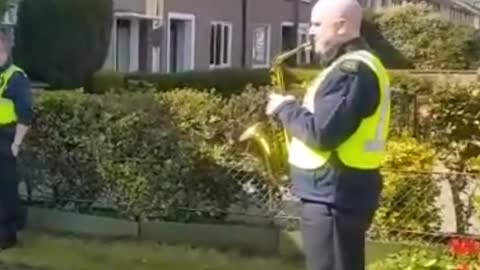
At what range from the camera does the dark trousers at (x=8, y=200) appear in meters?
8.38

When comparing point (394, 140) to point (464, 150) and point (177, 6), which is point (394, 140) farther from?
point (177, 6)

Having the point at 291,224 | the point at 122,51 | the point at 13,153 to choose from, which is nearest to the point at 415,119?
the point at 291,224

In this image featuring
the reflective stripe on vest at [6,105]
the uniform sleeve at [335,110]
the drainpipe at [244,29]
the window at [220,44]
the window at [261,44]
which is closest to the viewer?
the uniform sleeve at [335,110]

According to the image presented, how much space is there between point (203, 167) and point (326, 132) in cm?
347

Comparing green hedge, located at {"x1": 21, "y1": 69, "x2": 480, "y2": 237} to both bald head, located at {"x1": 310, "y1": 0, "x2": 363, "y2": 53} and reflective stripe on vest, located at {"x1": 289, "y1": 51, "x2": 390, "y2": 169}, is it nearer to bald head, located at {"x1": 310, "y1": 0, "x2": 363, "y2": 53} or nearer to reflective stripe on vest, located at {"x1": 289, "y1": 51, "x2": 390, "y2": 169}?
reflective stripe on vest, located at {"x1": 289, "y1": 51, "x2": 390, "y2": 169}

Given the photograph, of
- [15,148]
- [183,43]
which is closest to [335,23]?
[15,148]

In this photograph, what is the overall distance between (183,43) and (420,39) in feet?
21.3

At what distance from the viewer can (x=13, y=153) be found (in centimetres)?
838

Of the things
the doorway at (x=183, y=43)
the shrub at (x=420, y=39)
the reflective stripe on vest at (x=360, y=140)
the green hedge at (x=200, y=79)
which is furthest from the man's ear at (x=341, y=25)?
the doorway at (x=183, y=43)

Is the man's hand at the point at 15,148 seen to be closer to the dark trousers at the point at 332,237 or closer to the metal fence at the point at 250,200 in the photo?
the metal fence at the point at 250,200

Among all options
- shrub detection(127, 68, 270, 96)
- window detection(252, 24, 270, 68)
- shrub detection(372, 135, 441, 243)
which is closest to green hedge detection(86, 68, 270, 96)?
shrub detection(127, 68, 270, 96)

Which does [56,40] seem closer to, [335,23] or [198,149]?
[198,149]

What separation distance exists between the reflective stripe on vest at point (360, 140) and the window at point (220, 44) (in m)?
26.9

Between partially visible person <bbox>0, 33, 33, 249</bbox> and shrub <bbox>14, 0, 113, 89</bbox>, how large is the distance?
12.6 metres
